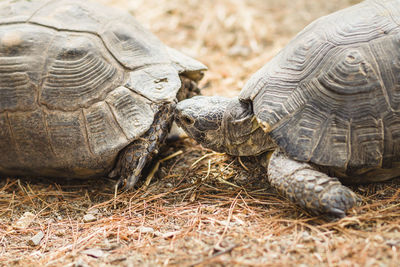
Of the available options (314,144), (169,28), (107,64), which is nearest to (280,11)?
(169,28)

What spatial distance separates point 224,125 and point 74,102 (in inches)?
53.3

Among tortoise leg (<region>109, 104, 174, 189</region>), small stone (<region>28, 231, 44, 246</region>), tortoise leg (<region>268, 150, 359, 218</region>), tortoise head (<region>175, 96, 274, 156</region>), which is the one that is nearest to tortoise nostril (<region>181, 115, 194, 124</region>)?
tortoise head (<region>175, 96, 274, 156</region>)

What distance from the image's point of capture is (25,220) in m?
3.42

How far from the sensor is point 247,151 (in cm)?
356

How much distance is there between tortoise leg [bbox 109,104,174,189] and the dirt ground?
16cm

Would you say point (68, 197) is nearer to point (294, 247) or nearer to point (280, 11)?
point (294, 247)

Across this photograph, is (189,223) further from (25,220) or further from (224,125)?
(25,220)

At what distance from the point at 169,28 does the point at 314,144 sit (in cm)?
497

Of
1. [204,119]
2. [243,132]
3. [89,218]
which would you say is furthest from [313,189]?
[89,218]

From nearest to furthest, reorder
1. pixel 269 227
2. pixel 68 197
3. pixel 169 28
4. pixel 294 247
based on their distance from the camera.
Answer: pixel 294 247 < pixel 269 227 < pixel 68 197 < pixel 169 28

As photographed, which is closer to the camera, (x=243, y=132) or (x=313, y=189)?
(x=313, y=189)

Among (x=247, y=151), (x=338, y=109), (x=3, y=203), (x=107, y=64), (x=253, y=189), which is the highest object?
(x=338, y=109)

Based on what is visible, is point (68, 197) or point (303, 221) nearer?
point (303, 221)

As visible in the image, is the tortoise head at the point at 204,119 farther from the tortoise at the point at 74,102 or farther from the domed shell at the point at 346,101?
the domed shell at the point at 346,101
